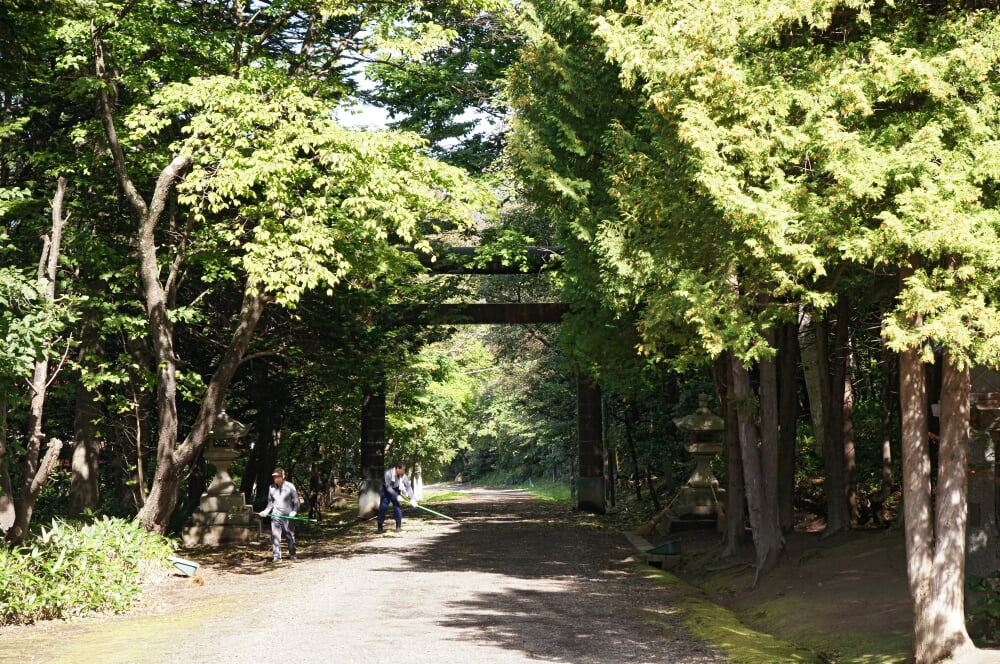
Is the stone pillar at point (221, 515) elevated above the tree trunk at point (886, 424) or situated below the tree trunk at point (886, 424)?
below

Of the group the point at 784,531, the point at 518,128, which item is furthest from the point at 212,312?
the point at 784,531

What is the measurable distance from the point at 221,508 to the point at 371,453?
21.1 ft

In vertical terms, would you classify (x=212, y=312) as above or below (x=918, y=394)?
above

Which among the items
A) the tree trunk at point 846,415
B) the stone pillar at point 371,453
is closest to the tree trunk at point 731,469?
the tree trunk at point 846,415

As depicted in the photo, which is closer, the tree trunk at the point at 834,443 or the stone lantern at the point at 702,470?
the tree trunk at the point at 834,443

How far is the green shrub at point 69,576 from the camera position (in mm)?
10836

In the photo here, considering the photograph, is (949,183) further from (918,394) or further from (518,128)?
(518,128)

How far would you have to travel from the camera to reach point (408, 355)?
24.1m

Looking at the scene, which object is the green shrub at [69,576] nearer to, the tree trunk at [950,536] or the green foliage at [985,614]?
the tree trunk at [950,536]

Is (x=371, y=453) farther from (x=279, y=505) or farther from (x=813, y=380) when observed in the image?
(x=813, y=380)

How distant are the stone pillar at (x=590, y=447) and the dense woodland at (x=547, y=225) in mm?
759

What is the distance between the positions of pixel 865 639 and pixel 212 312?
48.3 feet

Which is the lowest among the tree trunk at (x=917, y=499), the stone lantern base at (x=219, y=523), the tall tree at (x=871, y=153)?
the stone lantern base at (x=219, y=523)

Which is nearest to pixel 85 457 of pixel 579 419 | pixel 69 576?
pixel 69 576
